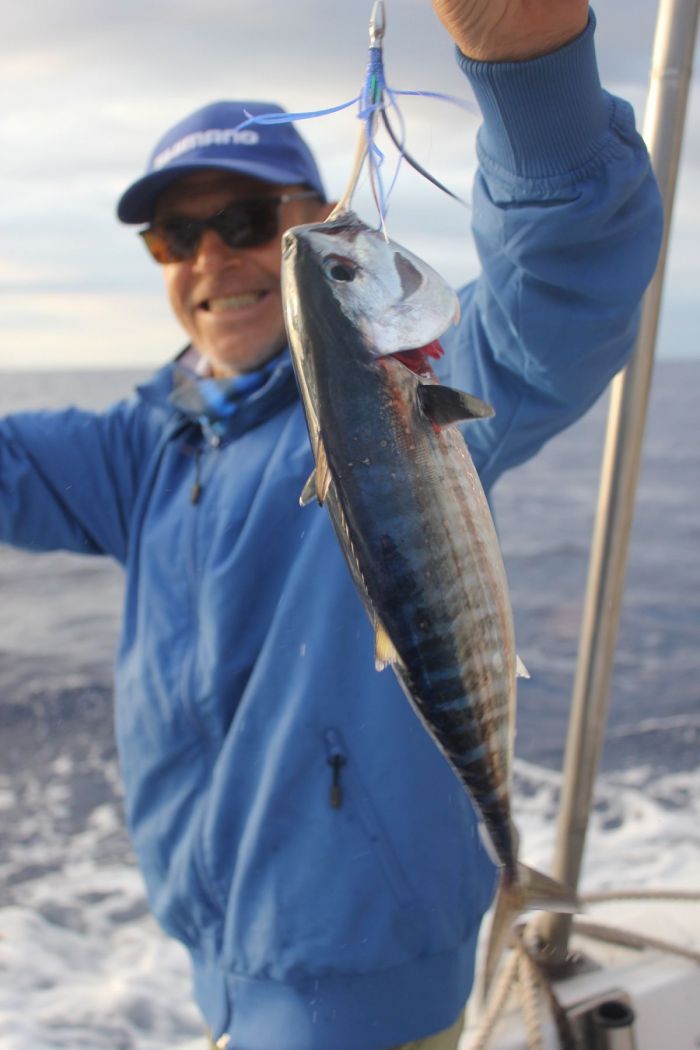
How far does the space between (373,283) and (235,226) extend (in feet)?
5.28

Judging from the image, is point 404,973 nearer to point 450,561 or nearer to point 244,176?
point 450,561

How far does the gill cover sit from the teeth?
1.45m

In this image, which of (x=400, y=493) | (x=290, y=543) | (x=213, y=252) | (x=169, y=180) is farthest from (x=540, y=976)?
(x=169, y=180)

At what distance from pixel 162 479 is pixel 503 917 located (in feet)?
5.10

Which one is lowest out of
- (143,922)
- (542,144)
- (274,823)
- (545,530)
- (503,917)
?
(545,530)

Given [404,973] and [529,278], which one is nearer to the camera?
[529,278]

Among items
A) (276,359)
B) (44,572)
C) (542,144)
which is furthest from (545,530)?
(542,144)

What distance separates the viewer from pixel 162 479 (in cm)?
264

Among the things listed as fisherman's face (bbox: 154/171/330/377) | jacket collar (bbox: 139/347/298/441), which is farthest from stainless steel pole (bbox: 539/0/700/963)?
fisherman's face (bbox: 154/171/330/377)

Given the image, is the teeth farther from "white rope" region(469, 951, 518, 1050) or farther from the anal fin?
"white rope" region(469, 951, 518, 1050)

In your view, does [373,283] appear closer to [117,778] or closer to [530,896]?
[530,896]

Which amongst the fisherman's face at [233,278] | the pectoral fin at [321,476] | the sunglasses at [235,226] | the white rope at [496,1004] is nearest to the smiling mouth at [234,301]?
the fisherman's face at [233,278]

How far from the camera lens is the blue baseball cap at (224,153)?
2.62 metres

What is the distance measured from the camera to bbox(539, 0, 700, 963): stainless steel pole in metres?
2.03
